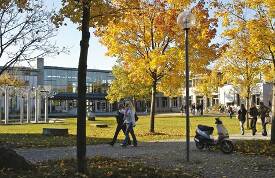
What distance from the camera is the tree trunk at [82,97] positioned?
9.47 m

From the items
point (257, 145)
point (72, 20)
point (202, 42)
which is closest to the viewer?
point (72, 20)

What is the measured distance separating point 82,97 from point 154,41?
16.0 meters

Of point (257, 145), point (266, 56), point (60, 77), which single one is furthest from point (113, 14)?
point (60, 77)

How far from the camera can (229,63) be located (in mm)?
35000

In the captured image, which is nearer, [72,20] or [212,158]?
[72,20]

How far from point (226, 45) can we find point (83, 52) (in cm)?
1576

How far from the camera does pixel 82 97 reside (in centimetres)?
951

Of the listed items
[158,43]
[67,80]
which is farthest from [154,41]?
[67,80]

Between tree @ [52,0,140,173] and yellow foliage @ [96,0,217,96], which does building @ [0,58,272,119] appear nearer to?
yellow foliage @ [96,0,217,96]

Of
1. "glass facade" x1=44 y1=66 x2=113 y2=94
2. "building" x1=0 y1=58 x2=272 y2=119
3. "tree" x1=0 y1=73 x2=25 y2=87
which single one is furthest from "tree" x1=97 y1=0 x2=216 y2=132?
"glass facade" x1=44 y1=66 x2=113 y2=94

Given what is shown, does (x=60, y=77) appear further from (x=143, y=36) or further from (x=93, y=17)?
(x=93, y=17)

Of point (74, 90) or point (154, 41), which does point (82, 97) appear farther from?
point (74, 90)

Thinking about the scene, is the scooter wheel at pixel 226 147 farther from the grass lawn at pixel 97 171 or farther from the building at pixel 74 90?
the building at pixel 74 90

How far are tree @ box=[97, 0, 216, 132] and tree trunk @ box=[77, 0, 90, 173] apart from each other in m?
13.7
